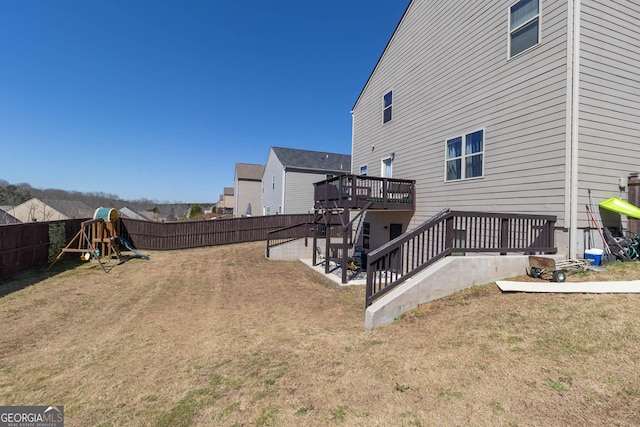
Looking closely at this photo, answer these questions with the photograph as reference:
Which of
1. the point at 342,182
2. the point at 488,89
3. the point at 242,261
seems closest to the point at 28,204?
the point at 242,261

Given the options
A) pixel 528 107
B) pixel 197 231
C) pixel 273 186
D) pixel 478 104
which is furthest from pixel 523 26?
pixel 273 186

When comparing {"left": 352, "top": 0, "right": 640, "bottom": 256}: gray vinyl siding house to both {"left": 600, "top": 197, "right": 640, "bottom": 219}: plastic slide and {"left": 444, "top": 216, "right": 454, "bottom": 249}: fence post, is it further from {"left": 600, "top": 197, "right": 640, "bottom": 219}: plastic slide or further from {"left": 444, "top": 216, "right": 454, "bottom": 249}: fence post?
{"left": 444, "top": 216, "right": 454, "bottom": 249}: fence post

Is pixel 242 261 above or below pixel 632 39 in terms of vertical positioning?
below

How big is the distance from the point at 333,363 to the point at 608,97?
7.82 m

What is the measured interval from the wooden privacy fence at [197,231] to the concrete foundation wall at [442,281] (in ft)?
45.1

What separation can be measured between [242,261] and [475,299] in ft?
32.3

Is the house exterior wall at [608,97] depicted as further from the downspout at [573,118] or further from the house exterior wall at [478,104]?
the house exterior wall at [478,104]

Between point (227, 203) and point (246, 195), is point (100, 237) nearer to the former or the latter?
point (246, 195)

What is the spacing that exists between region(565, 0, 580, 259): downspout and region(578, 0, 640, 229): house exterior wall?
0.50 ft

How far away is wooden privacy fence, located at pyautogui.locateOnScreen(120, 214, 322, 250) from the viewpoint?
15.4m

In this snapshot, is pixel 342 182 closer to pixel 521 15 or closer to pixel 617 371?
pixel 521 15

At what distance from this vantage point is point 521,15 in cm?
704

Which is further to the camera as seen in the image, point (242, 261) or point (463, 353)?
point (242, 261)

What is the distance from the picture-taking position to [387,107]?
482 inches
